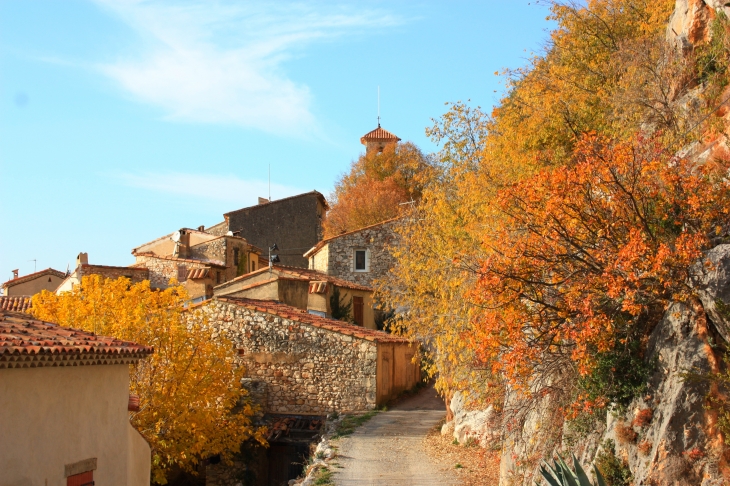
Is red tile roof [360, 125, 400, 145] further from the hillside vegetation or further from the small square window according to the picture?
the hillside vegetation

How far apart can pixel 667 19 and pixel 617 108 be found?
447cm

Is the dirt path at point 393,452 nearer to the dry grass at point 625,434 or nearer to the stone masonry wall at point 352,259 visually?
the dry grass at point 625,434

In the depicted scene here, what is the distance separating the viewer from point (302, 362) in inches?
1045

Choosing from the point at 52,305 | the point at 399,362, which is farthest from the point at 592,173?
the point at 399,362

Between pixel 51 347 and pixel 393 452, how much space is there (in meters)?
10.3

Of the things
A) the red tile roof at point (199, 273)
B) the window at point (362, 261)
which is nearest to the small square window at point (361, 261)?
the window at point (362, 261)

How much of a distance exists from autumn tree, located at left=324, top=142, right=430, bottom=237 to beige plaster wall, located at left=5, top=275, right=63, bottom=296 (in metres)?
16.8

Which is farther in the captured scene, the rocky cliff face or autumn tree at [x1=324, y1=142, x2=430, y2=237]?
autumn tree at [x1=324, y1=142, x2=430, y2=237]

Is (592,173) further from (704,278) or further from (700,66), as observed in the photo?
(700,66)

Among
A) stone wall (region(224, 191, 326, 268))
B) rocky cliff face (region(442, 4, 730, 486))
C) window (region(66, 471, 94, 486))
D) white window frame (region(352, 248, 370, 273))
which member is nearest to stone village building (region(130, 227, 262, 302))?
stone wall (region(224, 191, 326, 268))

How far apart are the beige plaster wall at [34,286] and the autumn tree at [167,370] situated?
22.2 meters

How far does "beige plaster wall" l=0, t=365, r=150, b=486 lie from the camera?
11.3m

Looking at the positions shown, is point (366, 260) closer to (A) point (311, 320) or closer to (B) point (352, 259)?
(B) point (352, 259)

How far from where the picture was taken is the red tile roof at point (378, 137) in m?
55.8
